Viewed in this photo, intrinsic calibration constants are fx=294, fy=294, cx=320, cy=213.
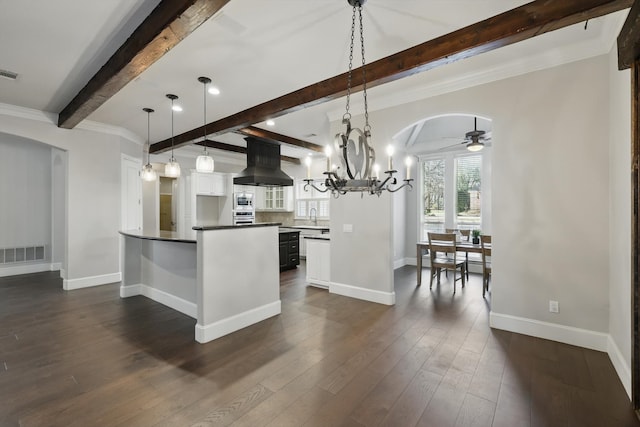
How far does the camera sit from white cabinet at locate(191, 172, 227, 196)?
7.29 metres

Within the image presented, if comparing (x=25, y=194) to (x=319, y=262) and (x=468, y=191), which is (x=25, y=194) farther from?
(x=468, y=191)

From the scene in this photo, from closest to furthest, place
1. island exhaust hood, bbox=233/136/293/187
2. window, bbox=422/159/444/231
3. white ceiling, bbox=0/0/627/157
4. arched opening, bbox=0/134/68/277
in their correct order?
white ceiling, bbox=0/0/627/157 → arched opening, bbox=0/134/68/277 → island exhaust hood, bbox=233/136/293/187 → window, bbox=422/159/444/231

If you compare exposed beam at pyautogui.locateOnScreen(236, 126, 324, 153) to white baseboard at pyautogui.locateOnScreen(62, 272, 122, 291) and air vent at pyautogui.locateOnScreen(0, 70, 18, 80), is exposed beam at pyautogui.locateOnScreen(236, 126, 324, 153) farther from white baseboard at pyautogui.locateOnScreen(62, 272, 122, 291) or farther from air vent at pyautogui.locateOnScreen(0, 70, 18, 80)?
white baseboard at pyautogui.locateOnScreen(62, 272, 122, 291)

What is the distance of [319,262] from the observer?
16.2ft

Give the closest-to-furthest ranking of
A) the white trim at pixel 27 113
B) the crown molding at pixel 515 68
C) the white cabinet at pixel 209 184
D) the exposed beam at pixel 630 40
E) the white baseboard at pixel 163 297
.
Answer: the exposed beam at pixel 630 40, the crown molding at pixel 515 68, the white baseboard at pixel 163 297, the white trim at pixel 27 113, the white cabinet at pixel 209 184

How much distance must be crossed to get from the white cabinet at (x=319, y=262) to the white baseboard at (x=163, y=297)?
2.02m

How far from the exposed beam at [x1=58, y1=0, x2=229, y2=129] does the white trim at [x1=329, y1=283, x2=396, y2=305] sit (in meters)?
3.60

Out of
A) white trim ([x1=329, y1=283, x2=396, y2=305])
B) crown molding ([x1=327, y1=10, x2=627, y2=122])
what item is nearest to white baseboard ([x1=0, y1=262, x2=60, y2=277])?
white trim ([x1=329, y1=283, x2=396, y2=305])

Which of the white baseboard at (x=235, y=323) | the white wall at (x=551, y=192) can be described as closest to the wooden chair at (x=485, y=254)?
the white wall at (x=551, y=192)

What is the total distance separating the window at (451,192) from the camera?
633 centimetres

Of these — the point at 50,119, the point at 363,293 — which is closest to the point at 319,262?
the point at 363,293

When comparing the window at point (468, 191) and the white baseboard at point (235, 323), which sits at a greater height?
the window at point (468, 191)

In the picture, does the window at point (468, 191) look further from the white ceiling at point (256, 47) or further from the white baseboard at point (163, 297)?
the white baseboard at point (163, 297)

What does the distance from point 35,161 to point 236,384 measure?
7.13 m
